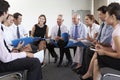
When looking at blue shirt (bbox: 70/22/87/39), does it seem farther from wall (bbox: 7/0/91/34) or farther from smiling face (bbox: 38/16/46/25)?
wall (bbox: 7/0/91/34)

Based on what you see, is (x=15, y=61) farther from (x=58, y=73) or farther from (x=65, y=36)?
(x=65, y=36)

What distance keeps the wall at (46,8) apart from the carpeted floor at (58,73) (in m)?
4.02

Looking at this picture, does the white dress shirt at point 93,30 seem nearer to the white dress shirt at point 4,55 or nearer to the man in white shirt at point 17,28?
the man in white shirt at point 17,28

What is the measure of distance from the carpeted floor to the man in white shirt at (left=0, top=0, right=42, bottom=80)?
154 cm

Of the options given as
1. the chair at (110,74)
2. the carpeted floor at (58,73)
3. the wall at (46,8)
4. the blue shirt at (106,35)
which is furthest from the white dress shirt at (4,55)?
the wall at (46,8)

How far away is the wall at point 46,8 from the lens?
8883 millimetres

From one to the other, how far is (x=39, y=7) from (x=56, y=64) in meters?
4.06

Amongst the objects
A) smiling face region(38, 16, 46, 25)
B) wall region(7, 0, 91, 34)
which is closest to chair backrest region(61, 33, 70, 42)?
smiling face region(38, 16, 46, 25)

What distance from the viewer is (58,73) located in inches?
183

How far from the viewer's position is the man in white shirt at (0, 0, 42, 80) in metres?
2.50

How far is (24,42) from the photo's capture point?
3695 millimetres

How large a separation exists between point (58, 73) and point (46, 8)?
5019 mm

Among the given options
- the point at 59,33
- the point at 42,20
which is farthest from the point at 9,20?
the point at 59,33

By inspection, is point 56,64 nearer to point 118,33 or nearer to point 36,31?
point 36,31
